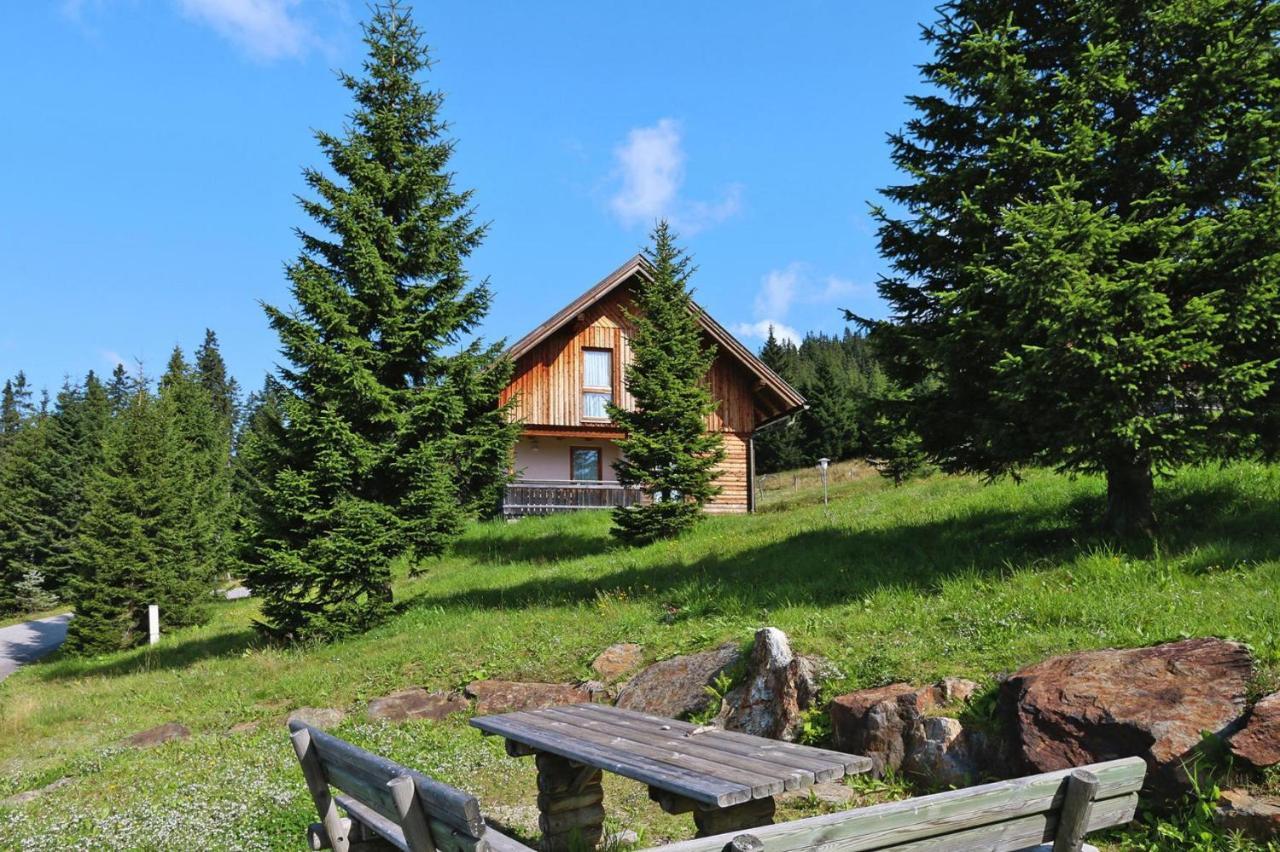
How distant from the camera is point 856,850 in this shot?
285 centimetres

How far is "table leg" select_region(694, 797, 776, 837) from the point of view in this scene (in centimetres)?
408

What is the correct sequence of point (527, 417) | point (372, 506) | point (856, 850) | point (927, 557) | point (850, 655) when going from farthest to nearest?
point (527, 417)
point (372, 506)
point (927, 557)
point (850, 655)
point (856, 850)

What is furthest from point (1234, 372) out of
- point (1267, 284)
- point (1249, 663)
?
point (1249, 663)

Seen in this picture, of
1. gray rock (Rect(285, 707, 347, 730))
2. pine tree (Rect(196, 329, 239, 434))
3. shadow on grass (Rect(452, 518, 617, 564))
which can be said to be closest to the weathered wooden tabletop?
gray rock (Rect(285, 707, 347, 730))

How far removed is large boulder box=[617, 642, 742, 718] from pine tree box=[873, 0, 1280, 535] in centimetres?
362

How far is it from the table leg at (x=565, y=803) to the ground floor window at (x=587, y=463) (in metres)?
24.8

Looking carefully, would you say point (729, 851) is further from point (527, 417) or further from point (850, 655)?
point (527, 417)

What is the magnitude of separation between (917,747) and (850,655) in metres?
1.37

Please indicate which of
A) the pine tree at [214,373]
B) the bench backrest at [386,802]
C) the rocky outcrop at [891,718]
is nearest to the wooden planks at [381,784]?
the bench backrest at [386,802]

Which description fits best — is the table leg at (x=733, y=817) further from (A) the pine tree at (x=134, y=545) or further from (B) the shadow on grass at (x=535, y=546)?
(A) the pine tree at (x=134, y=545)

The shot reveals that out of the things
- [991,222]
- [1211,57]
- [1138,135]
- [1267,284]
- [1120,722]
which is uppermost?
[1211,57]

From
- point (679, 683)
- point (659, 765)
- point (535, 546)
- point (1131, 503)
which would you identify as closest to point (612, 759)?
point (659, 765)

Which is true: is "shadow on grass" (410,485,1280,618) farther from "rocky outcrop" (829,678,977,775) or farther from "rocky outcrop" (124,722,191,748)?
"rocky outcrop" (124,722,191,748)

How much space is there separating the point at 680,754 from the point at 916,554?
7026mm
